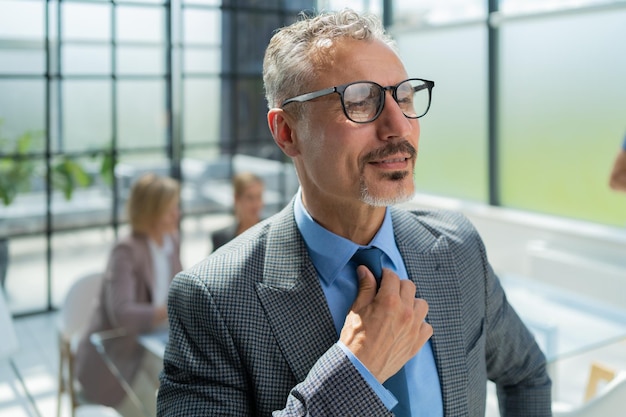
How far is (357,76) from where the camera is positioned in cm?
112

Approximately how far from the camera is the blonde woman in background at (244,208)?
404cm

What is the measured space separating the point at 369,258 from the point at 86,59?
3661 mm

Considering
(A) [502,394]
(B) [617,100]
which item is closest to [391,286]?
(A) [502,394]

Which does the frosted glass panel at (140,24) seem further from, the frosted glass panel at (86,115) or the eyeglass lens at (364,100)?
the eyeglass lens at (364,100)

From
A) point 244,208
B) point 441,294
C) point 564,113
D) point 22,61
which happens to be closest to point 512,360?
point 441,294

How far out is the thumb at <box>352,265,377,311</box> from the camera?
1.10 m

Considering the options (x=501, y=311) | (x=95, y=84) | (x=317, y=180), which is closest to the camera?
(x=317, y=180)

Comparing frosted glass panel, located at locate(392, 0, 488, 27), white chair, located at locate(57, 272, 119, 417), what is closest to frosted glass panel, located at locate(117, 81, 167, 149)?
white chair, located at locate(57, 272, 119, 417)

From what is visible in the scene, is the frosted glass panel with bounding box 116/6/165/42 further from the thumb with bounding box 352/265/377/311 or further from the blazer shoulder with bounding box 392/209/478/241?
the thumb with bounding box 352/265/377/311

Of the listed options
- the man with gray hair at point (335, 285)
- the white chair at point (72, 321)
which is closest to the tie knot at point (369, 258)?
the man with gray hair at point (335, 285)

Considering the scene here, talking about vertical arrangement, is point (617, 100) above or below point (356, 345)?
above

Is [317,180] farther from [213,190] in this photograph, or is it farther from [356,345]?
[213,190]

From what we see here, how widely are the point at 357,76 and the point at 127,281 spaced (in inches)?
89.3

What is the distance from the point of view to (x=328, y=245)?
119 centimetres
